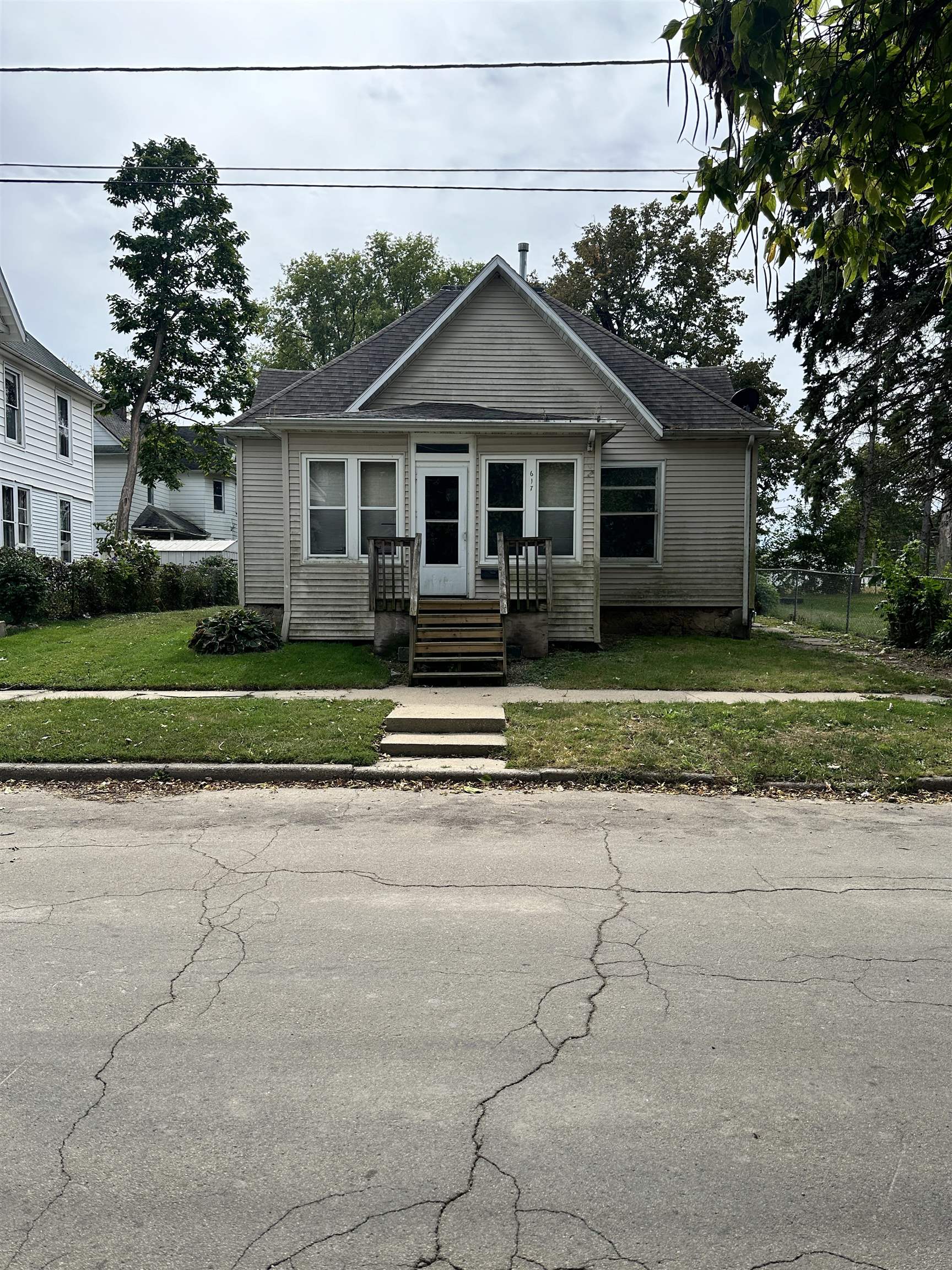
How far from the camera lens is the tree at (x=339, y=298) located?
1970 inches

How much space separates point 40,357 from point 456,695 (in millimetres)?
20550

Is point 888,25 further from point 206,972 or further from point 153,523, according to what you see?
point 153,523

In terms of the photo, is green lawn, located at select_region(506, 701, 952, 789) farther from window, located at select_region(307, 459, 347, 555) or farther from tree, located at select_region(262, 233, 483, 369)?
tree, located at select_region(262, 233, 483, 369)

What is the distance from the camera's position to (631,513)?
18250mm

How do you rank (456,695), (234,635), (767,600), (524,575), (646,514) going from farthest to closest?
(767,600)
(646,514)
(524,575)
(234,635)
(456,695)

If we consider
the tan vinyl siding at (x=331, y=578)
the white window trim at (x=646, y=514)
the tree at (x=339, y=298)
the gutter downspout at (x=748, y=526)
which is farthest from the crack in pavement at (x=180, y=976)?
the tree at (x=339, y=298)

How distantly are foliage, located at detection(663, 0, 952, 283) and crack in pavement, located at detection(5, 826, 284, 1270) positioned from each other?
15.9 feet

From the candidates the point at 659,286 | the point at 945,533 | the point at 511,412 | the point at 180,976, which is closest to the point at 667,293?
the point at 659,286

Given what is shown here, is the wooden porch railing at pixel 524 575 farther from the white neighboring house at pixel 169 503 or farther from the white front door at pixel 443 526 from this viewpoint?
the white neighboring house at pixel 169 503

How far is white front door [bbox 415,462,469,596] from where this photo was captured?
1519 centimetres

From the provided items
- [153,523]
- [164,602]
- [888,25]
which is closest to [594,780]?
[888,25]

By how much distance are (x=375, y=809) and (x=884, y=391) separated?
1645 cm

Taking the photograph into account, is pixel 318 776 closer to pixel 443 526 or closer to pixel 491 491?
pixel 443 526

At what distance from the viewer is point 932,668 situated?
45.3 feet
